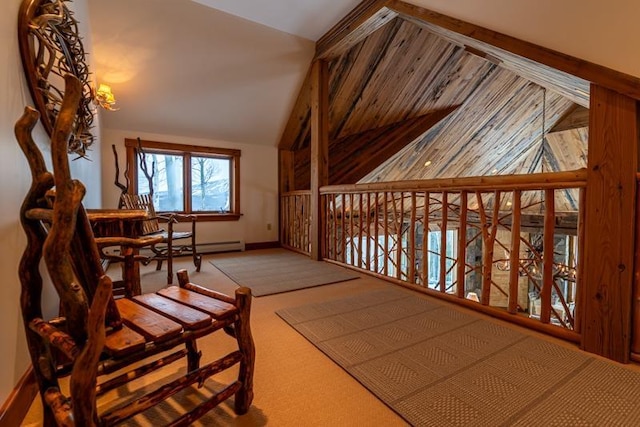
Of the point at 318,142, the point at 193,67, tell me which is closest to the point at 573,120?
the point at 318,142

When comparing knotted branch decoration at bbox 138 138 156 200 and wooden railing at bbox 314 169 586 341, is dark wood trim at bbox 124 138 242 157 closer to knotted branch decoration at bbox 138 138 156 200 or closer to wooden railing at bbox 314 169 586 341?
knotted branch decoration at bbox 138 138 156 200

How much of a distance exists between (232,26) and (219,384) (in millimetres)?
3376

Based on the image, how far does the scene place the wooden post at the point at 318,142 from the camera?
3723 mm

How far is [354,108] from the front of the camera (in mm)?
4453

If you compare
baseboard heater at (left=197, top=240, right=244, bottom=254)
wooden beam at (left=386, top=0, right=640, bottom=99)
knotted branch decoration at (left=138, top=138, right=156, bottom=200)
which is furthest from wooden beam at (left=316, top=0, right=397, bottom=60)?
baseboard heater at (left=197, top=240, right=244, bottom=254)

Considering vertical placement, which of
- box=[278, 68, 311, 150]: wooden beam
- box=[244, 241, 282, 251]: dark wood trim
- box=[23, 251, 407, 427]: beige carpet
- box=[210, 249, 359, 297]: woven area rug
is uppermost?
box=[278, 68, 311, 150]: wooden beam

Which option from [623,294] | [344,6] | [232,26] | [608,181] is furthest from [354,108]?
[623,294]

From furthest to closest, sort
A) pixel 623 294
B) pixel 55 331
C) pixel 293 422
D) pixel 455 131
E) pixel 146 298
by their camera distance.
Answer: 1. pixel 455 131
2. pixel 623 294
3. pixel 146 298
4. pixel 293 422
5. pixel 55 331

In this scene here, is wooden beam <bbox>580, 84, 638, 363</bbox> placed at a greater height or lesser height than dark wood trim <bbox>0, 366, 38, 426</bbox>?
greater

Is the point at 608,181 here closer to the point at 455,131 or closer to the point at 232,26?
the point at 232,26

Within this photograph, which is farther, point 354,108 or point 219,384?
point 354,108

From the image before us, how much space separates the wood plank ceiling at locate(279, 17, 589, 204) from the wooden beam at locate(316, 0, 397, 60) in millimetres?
314

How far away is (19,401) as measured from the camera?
3.36 ft

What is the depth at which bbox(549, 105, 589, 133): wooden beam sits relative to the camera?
209 inches
